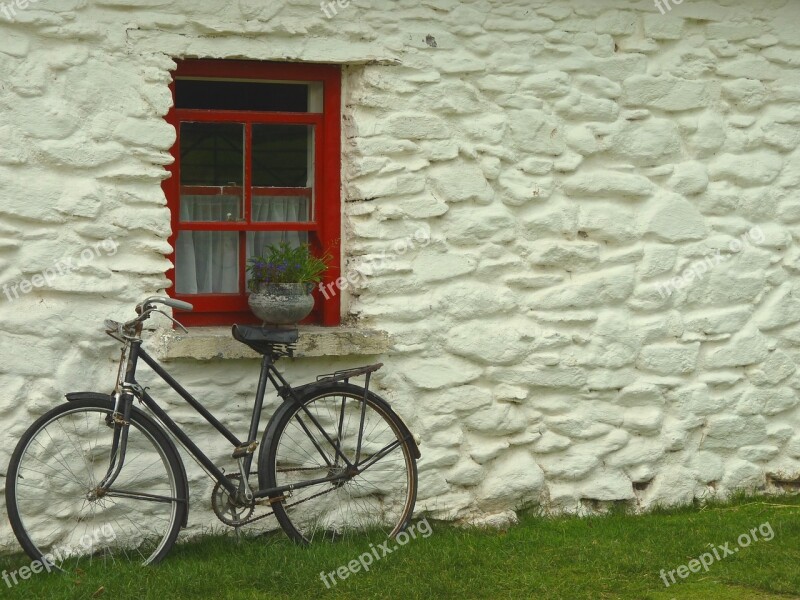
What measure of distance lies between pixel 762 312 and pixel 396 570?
2721 millimetres

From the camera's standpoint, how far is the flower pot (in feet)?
17.9

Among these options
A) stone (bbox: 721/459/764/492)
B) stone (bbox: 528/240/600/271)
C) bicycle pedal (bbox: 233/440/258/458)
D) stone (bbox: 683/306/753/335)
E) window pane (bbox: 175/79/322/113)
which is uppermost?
window pane (bbox: 175/79/322/113)

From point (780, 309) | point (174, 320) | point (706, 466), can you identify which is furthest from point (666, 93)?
point (174, 320)

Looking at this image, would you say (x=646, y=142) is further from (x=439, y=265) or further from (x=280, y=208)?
(x=280, y=208)

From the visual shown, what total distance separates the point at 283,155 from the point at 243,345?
1.05m

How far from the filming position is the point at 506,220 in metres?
5.93

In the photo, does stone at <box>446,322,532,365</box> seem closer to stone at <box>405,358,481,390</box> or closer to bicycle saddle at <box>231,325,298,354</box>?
stone at <box>405,358,481,390</box>

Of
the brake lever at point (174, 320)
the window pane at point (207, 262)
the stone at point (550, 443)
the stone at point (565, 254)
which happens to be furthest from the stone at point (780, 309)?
the brake lever at point (174, 320)

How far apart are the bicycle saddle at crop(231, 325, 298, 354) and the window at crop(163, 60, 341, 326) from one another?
1.73 feet

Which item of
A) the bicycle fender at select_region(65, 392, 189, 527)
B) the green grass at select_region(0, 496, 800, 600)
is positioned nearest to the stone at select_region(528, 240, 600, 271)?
the green grass at select_region(0, 496, 800, 600)

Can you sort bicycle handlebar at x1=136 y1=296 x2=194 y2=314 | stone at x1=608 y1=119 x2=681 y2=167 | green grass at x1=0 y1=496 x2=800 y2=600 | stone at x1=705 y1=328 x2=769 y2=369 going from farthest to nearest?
stone at x1=705 y1=328 x2=769 y2=369, stone at x1=608 y1=119 x2=681 y2=167, bicycle handlebar at x1=136 y1=296 x2=194 y2=314, green grass at x1=0 y1=496 x2=800 y2=600

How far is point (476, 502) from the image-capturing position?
6008mm

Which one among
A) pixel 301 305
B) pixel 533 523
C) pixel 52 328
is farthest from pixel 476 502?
pixel 52 328

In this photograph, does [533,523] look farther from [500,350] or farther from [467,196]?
[467,196]
